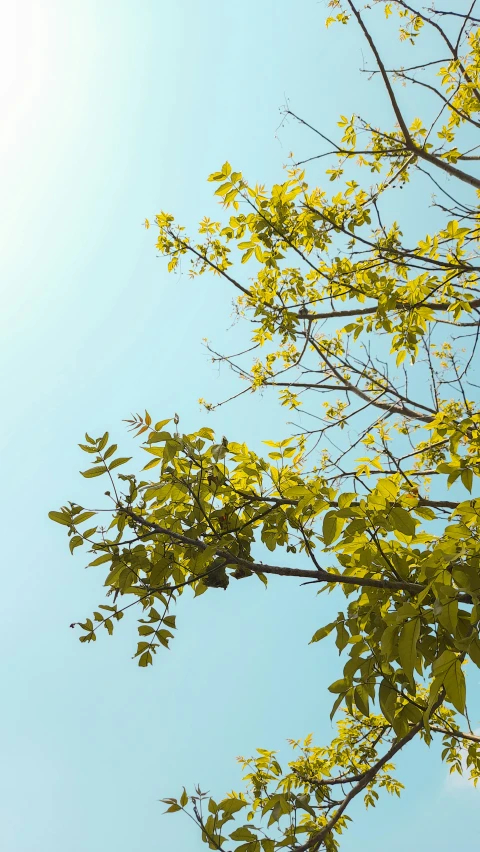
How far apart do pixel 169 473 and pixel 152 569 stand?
1.35 feet

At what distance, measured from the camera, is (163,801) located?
6.91 ft

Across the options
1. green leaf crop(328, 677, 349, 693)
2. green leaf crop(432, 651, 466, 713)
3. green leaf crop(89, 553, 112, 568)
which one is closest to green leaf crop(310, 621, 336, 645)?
green leaf crop(328, 677, 349, 693)

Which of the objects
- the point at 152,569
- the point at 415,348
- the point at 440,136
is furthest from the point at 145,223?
the point at 152,569

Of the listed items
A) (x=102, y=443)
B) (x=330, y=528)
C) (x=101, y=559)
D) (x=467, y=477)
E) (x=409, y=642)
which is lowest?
(x=409, y=642)

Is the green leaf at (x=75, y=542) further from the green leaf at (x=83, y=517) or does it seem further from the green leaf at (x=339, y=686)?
the green leaf at (x=339, y=686)

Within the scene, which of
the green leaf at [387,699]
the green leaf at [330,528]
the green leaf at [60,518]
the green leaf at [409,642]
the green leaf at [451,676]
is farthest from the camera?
the green leaf at [60,518]

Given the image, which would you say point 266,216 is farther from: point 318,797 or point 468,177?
point 318,797

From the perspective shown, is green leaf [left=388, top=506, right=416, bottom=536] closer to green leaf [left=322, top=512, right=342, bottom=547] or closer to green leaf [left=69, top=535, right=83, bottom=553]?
green leaf [left=322, top=512, right=342, bottom=547]

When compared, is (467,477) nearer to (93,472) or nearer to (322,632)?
(322,632)

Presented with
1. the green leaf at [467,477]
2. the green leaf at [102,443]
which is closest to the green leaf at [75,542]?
the green leaf at [102,443]

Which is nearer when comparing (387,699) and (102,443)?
(387,699)

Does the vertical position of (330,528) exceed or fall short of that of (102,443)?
it falls short

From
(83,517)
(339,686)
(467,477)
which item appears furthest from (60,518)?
(467,477)

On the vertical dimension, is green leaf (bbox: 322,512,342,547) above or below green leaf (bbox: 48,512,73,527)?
above
